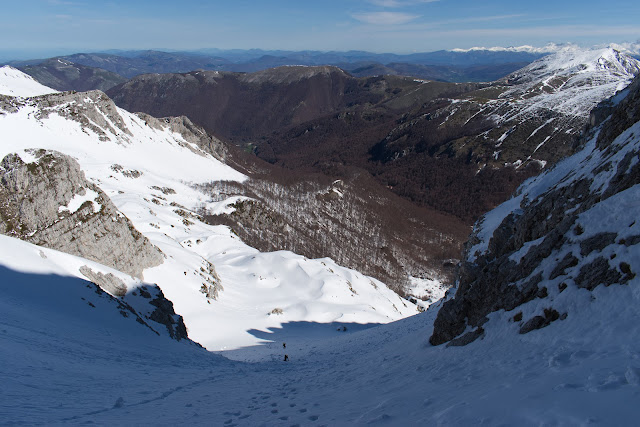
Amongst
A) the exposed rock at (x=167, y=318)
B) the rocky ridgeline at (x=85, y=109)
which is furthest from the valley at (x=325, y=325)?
the rocky ridgeline at (x=85, y=109)

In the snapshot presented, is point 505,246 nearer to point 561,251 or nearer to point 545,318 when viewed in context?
point 561,251

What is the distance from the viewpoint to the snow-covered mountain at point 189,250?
4925cm

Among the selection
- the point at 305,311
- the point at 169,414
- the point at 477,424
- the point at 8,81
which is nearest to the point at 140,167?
the point at 8,81

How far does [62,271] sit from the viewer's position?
92.4 feet

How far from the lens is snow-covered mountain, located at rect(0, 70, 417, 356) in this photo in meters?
49.2

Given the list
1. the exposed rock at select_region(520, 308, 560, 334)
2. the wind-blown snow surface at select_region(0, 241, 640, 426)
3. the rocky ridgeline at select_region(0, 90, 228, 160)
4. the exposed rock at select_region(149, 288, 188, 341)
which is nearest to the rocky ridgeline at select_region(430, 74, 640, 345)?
the exposed rock at select_region(520, 308, 560, 334)

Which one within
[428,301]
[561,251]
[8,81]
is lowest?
[428,301]

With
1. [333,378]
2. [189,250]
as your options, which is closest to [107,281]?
[333,378]

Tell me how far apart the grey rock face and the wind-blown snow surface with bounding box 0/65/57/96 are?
13374 centimetres

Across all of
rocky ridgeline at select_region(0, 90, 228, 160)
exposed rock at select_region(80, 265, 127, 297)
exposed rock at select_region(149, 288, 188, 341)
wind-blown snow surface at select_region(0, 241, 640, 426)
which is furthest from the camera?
rocky ridgeline at select_region(0, 90, 228, 160)

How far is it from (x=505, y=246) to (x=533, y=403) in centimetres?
1539

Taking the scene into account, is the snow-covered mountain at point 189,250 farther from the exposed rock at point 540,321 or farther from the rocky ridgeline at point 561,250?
the exposed rock at point 540,321

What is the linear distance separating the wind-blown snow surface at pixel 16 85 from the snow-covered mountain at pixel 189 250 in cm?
1708

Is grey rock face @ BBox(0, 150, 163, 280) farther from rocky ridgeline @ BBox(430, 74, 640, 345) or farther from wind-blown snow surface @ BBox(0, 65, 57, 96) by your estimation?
wind-blown snow surface @ BBox(0, 65, 57, 96)
